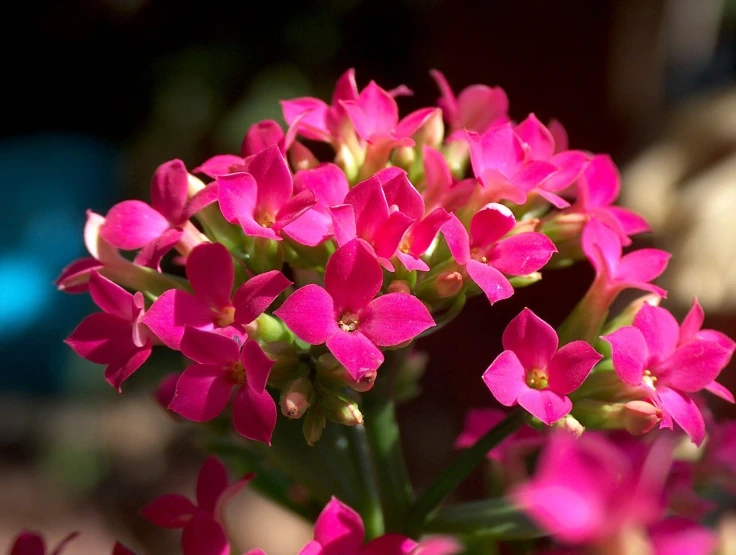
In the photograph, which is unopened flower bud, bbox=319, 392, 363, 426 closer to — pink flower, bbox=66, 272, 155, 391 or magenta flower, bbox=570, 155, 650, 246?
pink flower, bbox=66, 272, 155, 391

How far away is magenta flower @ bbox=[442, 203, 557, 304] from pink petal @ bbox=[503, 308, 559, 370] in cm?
2

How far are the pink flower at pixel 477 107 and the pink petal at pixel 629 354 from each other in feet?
0.72

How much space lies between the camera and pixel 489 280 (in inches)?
16.7

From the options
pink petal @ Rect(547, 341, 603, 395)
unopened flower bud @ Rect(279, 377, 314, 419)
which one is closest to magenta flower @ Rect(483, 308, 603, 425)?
pink petal @ Rect(547, 341, 603, 395)

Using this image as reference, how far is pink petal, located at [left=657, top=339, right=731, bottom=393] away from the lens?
0.44 m

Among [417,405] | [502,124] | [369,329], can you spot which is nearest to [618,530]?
[369,329]

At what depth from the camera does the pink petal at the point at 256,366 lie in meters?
0.39

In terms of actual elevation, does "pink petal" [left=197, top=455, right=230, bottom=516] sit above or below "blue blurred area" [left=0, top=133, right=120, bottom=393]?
above

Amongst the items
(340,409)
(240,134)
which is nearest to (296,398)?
(340,409)

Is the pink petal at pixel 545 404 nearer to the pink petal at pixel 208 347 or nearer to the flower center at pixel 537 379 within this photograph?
the flower center at pixel 537 379

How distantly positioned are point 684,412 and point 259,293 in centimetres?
25

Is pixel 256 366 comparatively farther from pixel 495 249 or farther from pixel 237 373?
pixel 495 249

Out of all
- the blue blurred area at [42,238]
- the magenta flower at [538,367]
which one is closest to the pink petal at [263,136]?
the magenta flower at [538,367]

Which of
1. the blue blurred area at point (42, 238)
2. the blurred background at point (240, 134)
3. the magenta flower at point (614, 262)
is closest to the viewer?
the magenta flower at point (614, 262)
